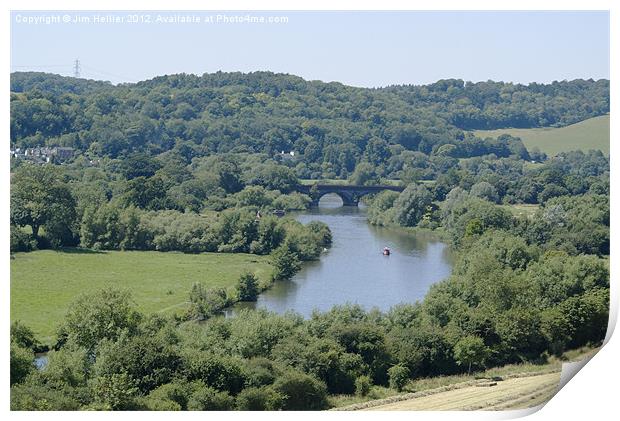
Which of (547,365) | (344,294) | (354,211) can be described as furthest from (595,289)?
(354,211)

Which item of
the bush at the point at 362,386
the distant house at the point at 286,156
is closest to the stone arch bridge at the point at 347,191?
the distant house at the point at 286,156

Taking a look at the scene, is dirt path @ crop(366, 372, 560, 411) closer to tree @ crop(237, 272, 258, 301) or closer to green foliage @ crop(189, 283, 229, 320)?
green foliage @ crop(189, 283, 229, 320)

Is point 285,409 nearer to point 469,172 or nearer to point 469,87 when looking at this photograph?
point 469,87

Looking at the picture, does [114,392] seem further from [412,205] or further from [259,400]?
[412,205]

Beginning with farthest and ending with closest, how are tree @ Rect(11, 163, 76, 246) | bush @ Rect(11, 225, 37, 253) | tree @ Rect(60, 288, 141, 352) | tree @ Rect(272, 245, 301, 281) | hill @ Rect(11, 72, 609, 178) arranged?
hill @ Rect(11, 72, 609, 178), tree @ Rect(272, 245, 301, 281), tree @ Rect(11, 163, 76, 246), bush @ Rect(11, 225, 37, 253), tree @ Rect(60, 288, 141, 352)

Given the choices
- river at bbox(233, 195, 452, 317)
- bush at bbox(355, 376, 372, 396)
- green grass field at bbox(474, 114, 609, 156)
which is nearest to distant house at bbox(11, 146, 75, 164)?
river at bbox(233, 195, 452, 317)

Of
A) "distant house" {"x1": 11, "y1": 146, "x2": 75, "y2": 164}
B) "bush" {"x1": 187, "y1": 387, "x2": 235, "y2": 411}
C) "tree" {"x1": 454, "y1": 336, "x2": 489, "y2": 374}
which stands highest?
"distant house" {"x1": 11, "y1": 146, "x2": 75, "y2": 164}

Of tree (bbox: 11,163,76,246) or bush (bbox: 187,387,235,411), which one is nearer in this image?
bush (bbox: 187,387,235,411)
